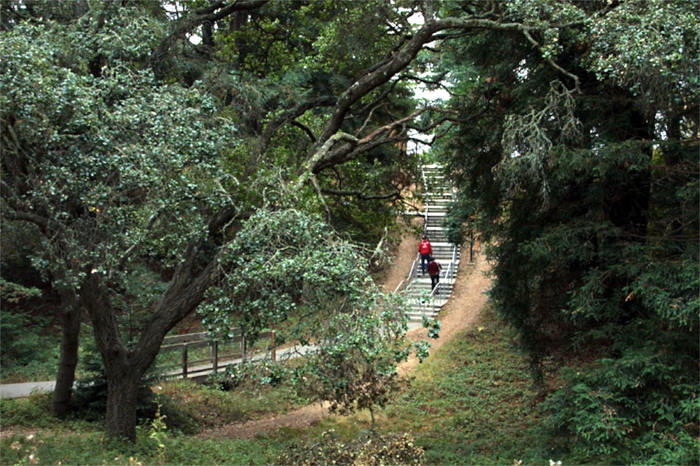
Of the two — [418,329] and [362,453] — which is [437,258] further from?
[362,453]

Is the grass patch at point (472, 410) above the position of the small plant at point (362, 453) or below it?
below

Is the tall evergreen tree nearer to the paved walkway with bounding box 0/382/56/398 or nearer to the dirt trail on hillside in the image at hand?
the dirt trail on hillside

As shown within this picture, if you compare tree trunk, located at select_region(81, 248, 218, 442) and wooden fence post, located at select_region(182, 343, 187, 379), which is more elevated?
tree trunk, located at select_region(81, 248, 218, 442)

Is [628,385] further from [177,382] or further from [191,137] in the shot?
[177,382]

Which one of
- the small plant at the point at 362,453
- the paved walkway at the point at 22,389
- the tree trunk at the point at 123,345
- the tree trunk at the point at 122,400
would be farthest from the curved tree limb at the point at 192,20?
the paved walkway at the point at 22,389

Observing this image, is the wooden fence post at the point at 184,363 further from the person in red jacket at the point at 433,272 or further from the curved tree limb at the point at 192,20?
the person in red jacket at the point at 433,272

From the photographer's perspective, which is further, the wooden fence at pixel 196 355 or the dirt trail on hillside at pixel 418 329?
the wooden fence at pixel 196 355

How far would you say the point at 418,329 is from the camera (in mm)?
20594

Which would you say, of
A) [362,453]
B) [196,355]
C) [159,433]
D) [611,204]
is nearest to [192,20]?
[159,433]

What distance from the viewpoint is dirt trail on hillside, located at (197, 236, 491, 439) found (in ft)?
42.4

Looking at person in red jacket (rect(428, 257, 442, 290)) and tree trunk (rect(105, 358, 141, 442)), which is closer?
tree trunk (rect(105, 358, 141, 442))

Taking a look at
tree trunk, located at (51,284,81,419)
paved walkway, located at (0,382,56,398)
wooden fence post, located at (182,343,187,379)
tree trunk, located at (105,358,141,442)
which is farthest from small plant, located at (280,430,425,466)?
paved walkway, located at (0,382,56,398)

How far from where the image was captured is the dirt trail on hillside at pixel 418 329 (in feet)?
42.4

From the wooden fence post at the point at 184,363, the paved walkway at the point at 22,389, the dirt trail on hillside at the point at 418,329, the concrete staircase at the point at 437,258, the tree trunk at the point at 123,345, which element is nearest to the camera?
the tree trunk at the point at 123,345
